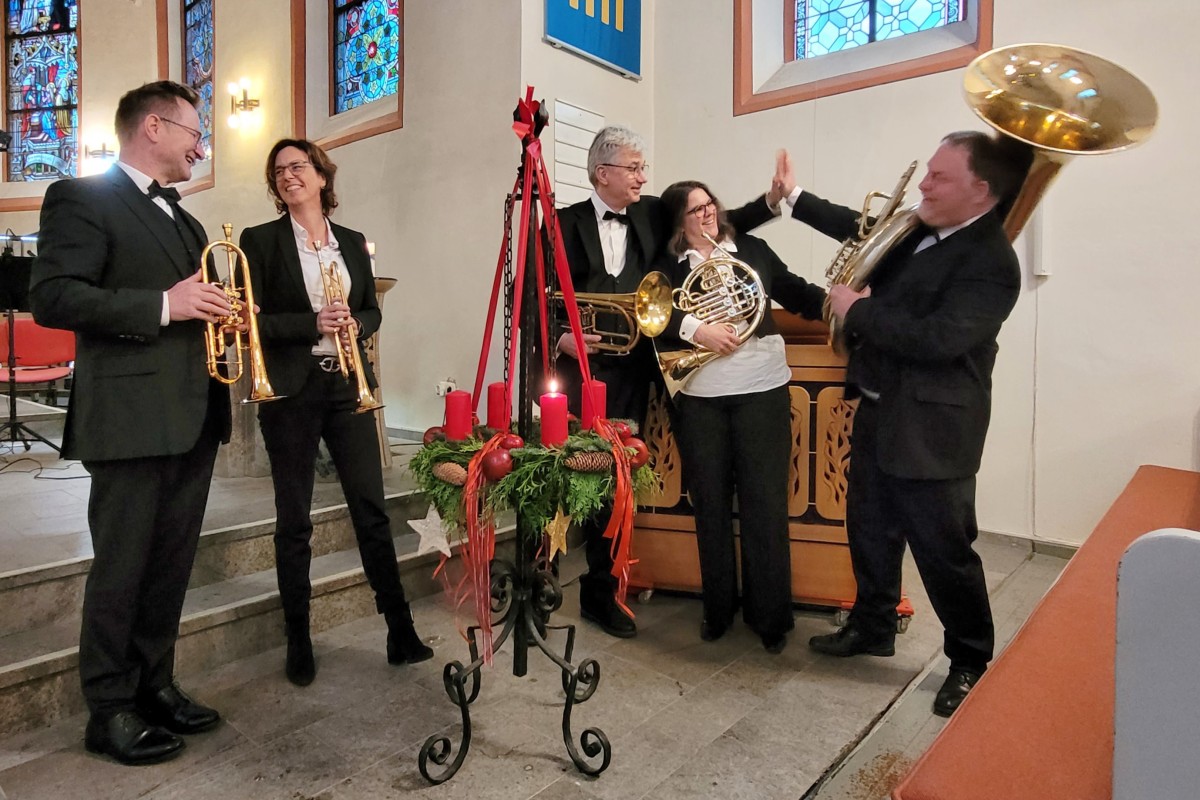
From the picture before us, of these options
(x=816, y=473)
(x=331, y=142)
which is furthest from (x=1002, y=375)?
(x=331, y=142)

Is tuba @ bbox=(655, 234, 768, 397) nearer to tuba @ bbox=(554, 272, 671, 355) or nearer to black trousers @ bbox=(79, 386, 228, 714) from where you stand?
tuba @ bbox=(554, 272, 671, 355)

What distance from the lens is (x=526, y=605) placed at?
5.87 feet

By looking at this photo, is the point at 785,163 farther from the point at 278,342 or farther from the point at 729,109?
the point at 729,109

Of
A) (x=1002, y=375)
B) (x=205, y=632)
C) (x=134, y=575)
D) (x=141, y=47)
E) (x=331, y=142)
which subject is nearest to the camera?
(x=134, y=575)

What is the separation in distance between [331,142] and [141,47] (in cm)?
578

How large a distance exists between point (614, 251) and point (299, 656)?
65.2 inches

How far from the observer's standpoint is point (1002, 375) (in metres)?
3.47

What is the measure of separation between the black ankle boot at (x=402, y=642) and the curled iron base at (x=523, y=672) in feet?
1.69

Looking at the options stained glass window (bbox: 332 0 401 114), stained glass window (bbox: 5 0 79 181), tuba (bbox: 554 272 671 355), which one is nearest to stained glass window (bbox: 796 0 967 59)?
tuba (bbox: 554 272 671 355)

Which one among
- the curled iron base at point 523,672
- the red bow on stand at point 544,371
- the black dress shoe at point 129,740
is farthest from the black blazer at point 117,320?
the curled iron base at point 523,672

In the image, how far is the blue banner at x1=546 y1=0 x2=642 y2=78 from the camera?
157 inches

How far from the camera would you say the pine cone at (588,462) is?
1.48m

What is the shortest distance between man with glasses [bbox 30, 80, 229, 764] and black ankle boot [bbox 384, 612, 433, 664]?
1.86 feet

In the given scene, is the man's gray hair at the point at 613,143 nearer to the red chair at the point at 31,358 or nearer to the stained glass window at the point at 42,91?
the red chair at the point at 31,358
